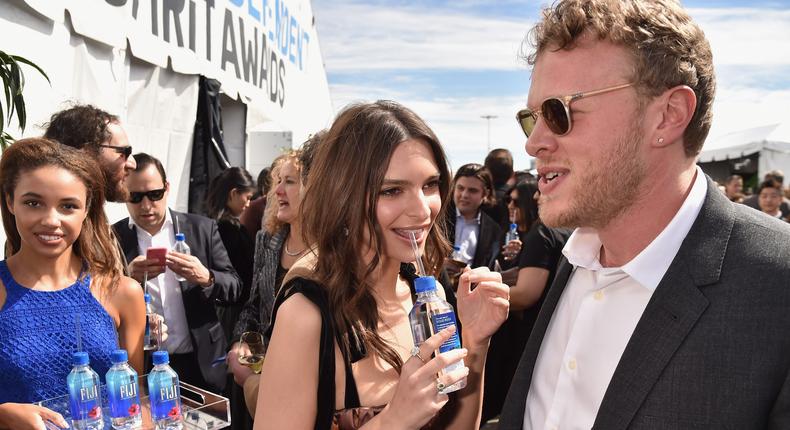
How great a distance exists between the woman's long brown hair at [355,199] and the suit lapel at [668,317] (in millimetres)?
809

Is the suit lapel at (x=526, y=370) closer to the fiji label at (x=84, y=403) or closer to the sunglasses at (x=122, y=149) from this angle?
the fiji label at (x=84, y=403)

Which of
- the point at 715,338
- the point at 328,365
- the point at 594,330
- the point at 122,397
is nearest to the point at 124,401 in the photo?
the point at 122,397

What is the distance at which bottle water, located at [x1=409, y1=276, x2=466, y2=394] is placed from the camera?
5.68ft

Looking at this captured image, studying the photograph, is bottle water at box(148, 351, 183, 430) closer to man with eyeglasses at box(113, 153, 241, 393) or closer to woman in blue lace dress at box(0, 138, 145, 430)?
woman in blue lace dress at box(0, 138, 145, 430)

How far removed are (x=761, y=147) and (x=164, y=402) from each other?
15.5m

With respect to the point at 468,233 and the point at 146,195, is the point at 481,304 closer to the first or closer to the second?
the point at 146,195

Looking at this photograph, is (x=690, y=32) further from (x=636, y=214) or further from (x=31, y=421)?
(x=31, y=421)

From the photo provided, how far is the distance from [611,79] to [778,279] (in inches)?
24.2

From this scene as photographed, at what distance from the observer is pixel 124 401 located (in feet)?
7.52

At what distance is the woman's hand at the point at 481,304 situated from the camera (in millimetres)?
1979

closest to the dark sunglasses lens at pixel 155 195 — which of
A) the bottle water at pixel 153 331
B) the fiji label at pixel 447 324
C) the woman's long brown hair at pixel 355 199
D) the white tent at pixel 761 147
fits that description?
the bottle water at pixel 153 331

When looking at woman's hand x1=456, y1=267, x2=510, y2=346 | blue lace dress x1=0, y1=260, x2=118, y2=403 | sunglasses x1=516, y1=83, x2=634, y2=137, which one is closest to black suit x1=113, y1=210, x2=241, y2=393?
blue lace dress x1=0, y1=260, x2=118, y2=403

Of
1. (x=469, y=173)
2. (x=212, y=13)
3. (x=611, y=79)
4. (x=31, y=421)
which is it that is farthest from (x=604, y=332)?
(x=212, y=13)

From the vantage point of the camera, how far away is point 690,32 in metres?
1.58
